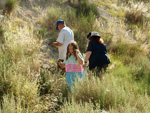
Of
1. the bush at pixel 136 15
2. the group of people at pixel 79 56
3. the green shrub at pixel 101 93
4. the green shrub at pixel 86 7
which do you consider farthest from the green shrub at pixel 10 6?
the bush at pixel 136 15

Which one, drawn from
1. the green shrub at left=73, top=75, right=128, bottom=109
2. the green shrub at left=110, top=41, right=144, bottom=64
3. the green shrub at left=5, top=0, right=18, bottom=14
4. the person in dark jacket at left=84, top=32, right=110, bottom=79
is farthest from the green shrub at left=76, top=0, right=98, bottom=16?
the green shrub at left=73, top=75, right=128, bottom=109

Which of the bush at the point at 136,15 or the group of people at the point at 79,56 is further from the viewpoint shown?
the bush at the point at 136,15

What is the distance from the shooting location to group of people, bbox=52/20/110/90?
4.43m

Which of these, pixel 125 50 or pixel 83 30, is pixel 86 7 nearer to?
pixel 83 30

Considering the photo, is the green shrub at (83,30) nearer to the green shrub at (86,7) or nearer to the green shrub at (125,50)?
the green shrub at (125,50)

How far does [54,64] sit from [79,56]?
92.0 inches

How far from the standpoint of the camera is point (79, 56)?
435cm

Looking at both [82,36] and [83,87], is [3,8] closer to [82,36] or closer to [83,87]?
[82,36]

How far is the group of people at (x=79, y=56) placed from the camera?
4.43 m

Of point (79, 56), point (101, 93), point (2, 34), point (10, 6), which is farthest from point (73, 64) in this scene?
point (10, 6)

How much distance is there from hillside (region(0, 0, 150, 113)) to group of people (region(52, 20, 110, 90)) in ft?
1.00

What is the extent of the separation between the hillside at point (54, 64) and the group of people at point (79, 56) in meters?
0.31

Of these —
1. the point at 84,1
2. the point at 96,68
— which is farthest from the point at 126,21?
the point at 96,68

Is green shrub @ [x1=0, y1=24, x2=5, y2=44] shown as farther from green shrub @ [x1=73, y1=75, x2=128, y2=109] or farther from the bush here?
the bush
